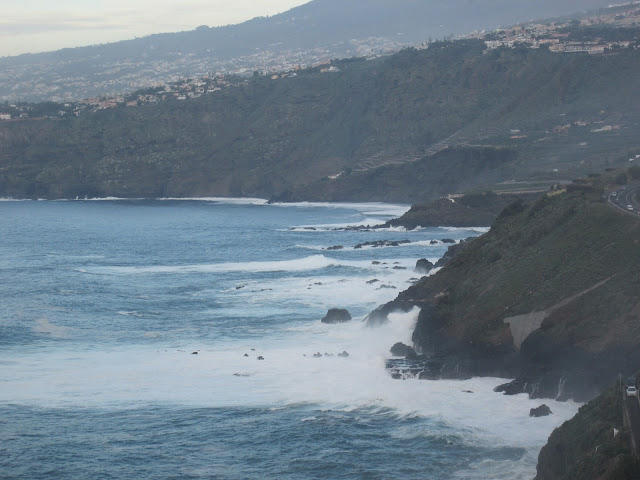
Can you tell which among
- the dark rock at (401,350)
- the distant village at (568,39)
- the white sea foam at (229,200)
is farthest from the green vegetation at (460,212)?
the dark rock at (401,350)

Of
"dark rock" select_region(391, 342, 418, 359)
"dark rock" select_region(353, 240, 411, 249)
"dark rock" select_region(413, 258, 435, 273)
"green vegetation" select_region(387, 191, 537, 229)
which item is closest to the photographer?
"dark rock" select_region(391, 342, 418, 359)

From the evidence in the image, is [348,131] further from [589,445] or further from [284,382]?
[589,445]

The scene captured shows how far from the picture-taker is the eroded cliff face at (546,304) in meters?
28.0

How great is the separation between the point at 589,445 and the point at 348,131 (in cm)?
10514

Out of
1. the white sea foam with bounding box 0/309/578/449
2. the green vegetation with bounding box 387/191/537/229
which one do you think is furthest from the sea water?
the green vegetation with bounding box 387/191/537/229

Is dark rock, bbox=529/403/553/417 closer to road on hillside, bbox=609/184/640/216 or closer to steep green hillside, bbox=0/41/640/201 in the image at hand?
road on hillside, bbox=609/184/640/216

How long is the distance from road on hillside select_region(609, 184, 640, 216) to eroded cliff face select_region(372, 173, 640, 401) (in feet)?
2.11

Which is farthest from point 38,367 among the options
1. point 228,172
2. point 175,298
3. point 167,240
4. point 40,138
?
point 40,138

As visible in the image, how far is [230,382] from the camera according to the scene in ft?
106

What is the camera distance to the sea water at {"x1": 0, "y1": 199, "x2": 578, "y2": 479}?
982 inches

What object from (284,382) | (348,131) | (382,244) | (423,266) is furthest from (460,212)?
(284,382)

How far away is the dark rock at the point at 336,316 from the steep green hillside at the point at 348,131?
5512 centimetres

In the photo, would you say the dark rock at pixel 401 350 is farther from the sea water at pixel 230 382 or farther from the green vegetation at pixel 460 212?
the green vegetation at pixel 460 212

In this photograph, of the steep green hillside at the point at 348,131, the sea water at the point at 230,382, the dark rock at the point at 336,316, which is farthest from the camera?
the steep green hillside at the point at 348,131
